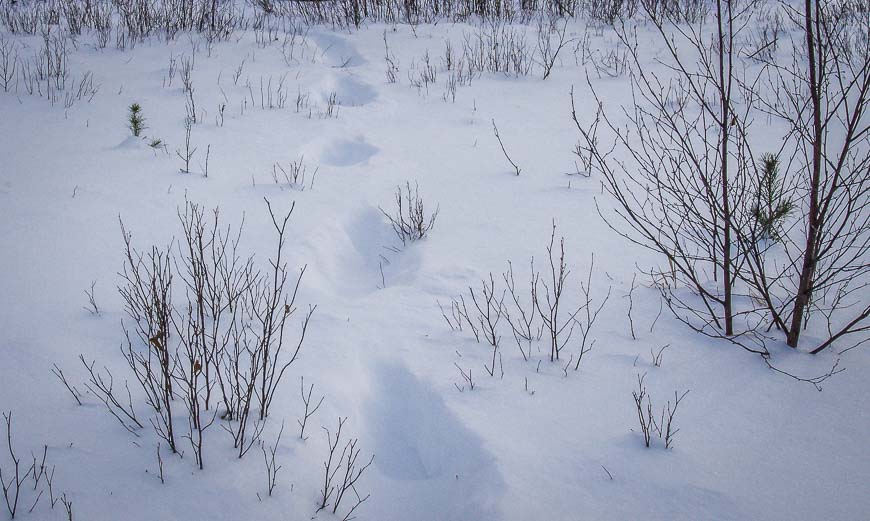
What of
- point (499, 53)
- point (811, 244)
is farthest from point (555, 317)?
point (499, 53)

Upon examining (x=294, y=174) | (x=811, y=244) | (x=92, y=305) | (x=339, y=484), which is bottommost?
(x=339, y=484)

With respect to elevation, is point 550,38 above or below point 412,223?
above

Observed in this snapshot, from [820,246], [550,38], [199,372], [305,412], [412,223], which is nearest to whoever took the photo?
[199,372]

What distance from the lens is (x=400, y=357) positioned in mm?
2711

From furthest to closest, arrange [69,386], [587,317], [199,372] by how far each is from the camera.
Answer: [587,317]
[69,386]
[199,372]

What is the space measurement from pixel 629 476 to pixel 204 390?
5.72ft

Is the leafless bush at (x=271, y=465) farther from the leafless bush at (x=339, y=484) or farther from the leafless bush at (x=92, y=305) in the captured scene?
the leafless bush at (x=92, y=305)

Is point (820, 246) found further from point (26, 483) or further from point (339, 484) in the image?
point (26, 483)

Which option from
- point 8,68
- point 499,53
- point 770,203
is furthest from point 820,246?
point 8,68

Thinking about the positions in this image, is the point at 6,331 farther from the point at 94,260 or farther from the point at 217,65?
the point at 217,65

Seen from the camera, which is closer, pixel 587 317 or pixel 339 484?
pixel 339 484

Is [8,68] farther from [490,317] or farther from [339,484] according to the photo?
[339,484]

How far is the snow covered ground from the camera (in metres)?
1.95

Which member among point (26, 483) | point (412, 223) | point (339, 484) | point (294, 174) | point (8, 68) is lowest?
point (339, 484)
